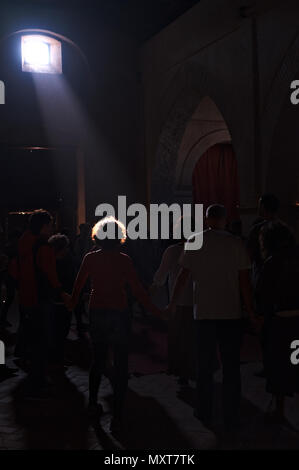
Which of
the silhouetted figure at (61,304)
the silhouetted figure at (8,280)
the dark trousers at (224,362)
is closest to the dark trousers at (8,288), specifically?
the silhouetted figure at (8,280)

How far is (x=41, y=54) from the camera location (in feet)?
40.2

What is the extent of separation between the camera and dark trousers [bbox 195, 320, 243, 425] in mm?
4160

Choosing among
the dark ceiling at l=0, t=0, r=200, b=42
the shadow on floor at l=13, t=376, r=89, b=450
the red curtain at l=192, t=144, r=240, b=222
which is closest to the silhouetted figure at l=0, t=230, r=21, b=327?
the shadow on floor at l=13, t=376, r=89, b=450

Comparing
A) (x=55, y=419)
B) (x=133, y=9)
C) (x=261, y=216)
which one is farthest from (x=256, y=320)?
(x=133, y=9)

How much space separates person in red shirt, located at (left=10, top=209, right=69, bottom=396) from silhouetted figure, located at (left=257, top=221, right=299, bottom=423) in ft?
6.02

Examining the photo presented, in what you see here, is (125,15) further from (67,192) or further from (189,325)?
(189,325)

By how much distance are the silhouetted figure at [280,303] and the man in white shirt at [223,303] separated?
0.56 feet

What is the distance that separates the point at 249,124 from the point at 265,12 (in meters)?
1.63

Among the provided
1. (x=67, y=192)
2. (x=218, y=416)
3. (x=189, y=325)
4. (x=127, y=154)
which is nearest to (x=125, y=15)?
(x=127, y=154)

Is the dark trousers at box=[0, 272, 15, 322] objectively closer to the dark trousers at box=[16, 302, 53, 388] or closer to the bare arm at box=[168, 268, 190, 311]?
the dark trousers at box=[16, 302, 53, 388]

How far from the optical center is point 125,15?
11734 mm

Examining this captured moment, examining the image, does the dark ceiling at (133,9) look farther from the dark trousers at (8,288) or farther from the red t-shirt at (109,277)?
the red t-shirt at (109,277)

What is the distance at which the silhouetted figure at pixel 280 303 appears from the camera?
4.21 metres

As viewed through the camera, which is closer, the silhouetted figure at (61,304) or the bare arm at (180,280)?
the bare arm at (180,280)
